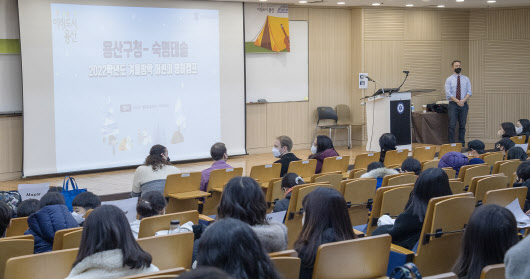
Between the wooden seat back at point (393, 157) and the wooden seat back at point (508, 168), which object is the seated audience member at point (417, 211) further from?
the wooden seat back at point (393, 157)

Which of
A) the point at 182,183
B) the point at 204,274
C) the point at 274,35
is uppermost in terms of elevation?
the point at 274,35

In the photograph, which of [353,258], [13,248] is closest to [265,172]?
[13,248]

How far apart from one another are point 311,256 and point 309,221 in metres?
0.20

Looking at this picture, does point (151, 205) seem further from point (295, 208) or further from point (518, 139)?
point (518, 139)

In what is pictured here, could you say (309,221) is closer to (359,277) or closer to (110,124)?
(359,277)

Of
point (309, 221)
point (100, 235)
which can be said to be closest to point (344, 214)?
point (309, 221)

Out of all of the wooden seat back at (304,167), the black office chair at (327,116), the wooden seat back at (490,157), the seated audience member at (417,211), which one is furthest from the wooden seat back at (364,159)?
the black office chair at (327,116)

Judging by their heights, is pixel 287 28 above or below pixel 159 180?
above

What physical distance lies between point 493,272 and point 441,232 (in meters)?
1.55

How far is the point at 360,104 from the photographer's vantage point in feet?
45.0

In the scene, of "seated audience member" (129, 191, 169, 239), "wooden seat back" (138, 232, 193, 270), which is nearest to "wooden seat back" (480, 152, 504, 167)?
"seated audience member" (129, 191, 169, 239)

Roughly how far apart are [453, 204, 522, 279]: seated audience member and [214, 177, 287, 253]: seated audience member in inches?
41.8

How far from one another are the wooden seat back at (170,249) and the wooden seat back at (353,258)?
956 millimetres

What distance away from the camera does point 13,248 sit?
397cm
